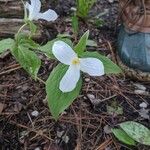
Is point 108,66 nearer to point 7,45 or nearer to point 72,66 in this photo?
point 72,66

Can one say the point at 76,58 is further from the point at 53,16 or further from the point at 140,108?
the point at 140,108

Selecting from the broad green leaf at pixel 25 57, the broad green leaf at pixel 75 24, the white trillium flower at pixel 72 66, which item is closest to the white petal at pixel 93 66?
the white trillium flower at pixel 72 66

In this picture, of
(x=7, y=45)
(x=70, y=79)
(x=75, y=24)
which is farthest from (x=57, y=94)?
(x=75, y=24)

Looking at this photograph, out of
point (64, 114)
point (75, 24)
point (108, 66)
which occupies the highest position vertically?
point (108, 66)

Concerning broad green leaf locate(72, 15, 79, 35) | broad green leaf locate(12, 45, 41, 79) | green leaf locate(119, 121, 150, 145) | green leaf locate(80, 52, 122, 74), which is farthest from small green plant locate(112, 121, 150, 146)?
broad green leaf locate(72, 15, 79, 35)

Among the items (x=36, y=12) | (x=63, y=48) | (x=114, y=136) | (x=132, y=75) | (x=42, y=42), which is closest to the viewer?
(x=63, y=48)

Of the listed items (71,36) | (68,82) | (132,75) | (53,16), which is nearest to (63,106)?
(68,82)

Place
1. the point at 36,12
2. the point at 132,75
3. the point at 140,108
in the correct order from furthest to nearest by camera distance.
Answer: the point at 132,75 → the point at 140,108 → the point at 36,12
